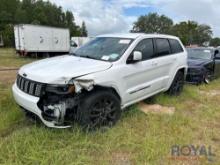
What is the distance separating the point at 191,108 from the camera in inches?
236

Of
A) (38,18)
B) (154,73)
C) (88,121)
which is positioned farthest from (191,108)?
(38,18)

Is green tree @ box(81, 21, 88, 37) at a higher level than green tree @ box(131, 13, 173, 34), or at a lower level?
lower

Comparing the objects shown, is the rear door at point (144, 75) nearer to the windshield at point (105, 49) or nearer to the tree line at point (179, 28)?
the windshield at point (105, 49)

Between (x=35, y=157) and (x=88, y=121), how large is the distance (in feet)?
3.24

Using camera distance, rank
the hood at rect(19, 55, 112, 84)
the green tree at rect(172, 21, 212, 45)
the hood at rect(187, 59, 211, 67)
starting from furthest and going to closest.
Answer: the green tree at rect(172, 21, 212, 45) → the hood at rect(187, 59, 211, 67) → the hood at rect(19, 55, 112, 84)

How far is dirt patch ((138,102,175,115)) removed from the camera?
5.46m

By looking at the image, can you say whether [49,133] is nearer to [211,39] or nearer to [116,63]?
[116,63]

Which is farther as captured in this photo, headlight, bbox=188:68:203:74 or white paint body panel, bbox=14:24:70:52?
white paint body panel, bbox=14:24:70:52

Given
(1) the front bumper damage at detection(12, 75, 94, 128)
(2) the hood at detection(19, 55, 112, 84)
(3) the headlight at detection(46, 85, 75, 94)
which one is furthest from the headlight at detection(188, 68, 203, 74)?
(3) the headlight at detection(46, 85, 75, 94)

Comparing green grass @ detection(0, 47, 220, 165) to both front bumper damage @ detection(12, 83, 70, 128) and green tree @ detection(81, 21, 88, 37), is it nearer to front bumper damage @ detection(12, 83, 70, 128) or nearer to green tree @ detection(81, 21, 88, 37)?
front bumper damage @ detection(12, 83, 70, 128)

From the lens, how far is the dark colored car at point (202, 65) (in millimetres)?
8930

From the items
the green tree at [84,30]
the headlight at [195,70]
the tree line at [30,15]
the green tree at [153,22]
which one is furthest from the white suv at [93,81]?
the green tree at [153,22]

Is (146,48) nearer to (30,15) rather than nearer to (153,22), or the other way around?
(30,15)

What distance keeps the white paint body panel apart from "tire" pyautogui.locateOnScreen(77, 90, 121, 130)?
1773 cm
